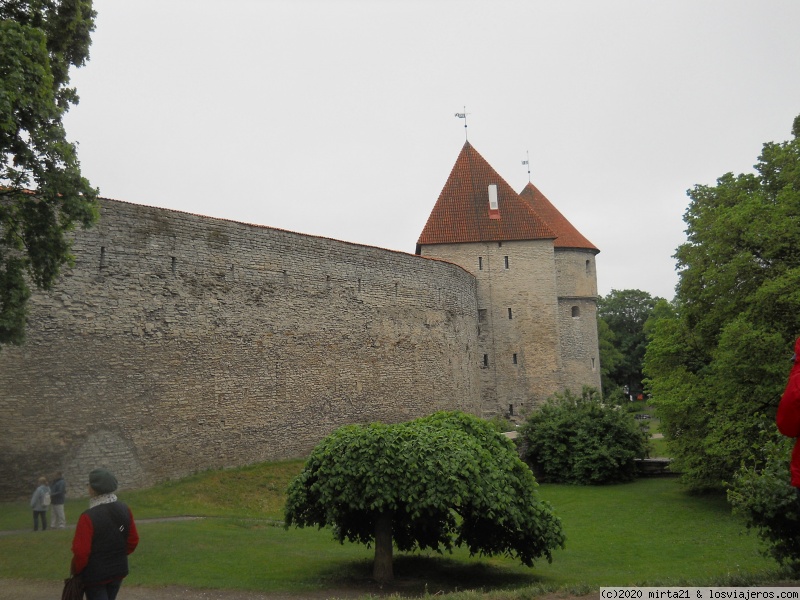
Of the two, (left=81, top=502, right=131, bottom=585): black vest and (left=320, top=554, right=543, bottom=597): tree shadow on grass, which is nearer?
(left=81, top=502, right=131, bottom=585): black vest

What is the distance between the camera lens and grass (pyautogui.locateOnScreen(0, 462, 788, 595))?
31.9ft

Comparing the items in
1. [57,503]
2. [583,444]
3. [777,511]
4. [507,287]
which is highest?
[507,287]

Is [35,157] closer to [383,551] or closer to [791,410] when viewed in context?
[383,551]

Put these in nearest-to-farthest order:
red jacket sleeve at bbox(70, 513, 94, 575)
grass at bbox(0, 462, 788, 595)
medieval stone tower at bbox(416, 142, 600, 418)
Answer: red jacket sleeve at bbox(70, 513, 94, 575)
grass at bbox(0, 462, 788, 595)
medieval stone tower at bbox(416, 142, 600, 418)

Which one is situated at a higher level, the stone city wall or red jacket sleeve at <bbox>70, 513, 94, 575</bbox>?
the stone city wall

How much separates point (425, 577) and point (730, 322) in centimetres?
962

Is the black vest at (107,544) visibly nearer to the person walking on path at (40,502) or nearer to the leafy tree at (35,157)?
the leafy tree at (35,157)

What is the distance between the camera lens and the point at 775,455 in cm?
874

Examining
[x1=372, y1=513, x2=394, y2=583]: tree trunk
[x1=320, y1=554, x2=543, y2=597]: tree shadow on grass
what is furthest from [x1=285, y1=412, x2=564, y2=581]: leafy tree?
[x1=320, y1=554, x2=543, y2=597]: tree shadow on grass

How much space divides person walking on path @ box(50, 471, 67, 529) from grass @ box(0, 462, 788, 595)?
0.20 metres

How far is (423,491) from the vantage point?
388 inches

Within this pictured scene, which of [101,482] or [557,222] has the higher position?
[557,222]

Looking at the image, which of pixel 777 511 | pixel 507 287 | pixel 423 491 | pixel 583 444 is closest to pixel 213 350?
pixel 423 491

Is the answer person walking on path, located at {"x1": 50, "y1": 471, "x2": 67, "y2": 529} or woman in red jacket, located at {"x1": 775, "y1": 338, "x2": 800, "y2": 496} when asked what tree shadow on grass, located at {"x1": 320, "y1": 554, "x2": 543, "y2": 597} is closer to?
person walking on path, located at {"x1": 50, "y1": 471, "x2": 67, "y2": 529}
